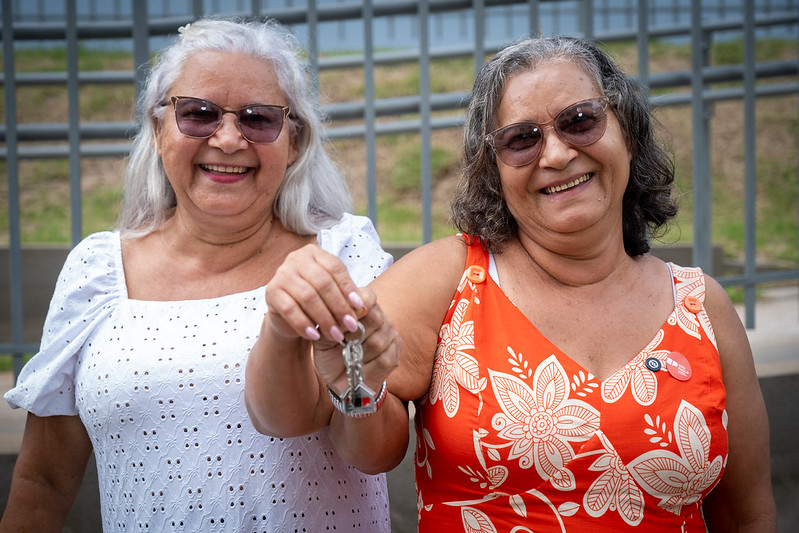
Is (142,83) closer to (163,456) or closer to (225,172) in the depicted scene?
(225,172)

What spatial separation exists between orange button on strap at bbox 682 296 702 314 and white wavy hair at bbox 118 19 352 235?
991 millimetres

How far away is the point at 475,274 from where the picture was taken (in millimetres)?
2104

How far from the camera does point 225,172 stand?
221 centimetres

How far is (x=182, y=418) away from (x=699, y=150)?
256 cm

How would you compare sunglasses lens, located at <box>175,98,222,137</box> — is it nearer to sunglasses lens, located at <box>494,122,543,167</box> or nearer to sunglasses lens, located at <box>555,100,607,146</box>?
sunglasses lens, located at <box>494,122,543,167</box>

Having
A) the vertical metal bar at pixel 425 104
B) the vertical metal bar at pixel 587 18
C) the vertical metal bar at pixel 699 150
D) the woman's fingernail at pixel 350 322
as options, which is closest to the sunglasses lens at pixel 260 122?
the woman's fingernail at pixel 350 322

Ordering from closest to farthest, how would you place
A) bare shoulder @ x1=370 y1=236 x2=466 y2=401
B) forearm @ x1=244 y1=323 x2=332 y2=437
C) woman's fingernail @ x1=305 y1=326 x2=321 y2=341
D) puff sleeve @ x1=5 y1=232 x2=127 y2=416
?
1. woman's fingernail @ x1=305 y1=326 x2=321 y2=341
2. forearm @ x1=244 y1=323 x2=332 y2=437
3. bare shoulder @ x1=370 y1=236 x2=466 y2=401
4. puff sleeve @ x1=5 y1=232 x2=127 y2=416

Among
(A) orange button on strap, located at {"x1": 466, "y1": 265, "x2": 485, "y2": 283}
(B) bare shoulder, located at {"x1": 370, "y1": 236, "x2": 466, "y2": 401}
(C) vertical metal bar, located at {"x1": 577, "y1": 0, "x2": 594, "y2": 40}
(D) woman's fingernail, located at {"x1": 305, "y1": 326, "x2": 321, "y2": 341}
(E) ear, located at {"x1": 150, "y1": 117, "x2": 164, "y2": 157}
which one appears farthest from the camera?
(C) vertical metal bar, located at {"x1": 577, "y1": 0, "x2": 594, "y2": 40}

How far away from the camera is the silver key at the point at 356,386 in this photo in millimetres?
1588

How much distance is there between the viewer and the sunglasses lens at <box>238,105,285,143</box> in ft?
7.13

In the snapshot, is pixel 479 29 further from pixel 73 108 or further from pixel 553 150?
pixel 73 108

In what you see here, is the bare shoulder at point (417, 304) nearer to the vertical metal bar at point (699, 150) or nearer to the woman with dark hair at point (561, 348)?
the woman with dark hair at point (561, 348)

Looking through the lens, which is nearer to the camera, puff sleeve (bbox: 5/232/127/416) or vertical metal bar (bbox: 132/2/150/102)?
puff sleeve (bbox: 5/232/127/416)

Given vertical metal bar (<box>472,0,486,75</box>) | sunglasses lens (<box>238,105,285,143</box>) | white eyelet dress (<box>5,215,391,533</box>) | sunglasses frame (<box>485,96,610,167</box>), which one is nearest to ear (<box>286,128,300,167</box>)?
sunglasses lens (<box>238,105,285,143</box>)
